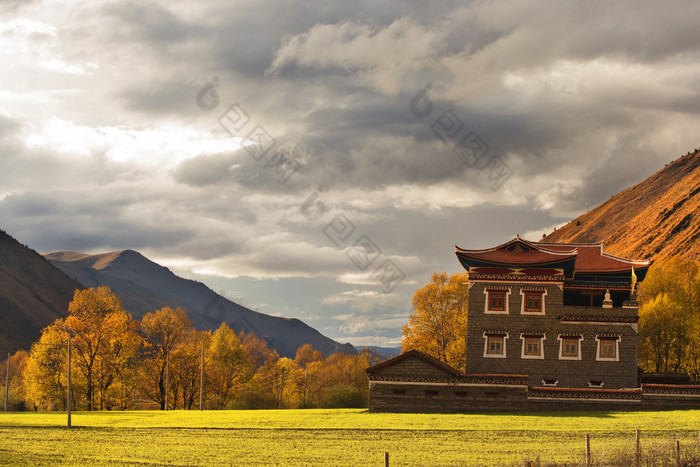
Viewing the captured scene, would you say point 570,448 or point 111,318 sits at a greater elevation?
point 111,318

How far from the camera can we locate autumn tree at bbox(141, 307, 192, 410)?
3389 inches

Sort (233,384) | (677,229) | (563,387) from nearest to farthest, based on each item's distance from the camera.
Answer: (563,387) < (233,384) < (677,229)

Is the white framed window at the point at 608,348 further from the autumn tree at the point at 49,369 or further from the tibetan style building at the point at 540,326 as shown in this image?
the autumn tree at the point at 49,369

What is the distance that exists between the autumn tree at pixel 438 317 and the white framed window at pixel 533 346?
1858 centimetres

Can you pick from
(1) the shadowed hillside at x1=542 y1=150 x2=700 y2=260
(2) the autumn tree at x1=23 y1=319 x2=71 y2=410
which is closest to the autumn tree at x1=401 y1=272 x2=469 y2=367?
(2) the autumn tree at x1=23 y1=319 x2=71 y2=410

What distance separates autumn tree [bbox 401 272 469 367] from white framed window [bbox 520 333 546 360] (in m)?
18.6

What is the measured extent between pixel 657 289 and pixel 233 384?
2163 inches

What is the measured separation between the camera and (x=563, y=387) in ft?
199

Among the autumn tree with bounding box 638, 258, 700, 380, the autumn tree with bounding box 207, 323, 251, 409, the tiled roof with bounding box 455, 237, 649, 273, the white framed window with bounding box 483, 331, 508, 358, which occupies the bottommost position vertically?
the autumn tree with bounding box 207, 323, 251, 409

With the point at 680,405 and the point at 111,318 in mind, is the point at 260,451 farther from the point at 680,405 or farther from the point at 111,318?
the point at 111,318

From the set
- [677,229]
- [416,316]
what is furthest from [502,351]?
[677,229]

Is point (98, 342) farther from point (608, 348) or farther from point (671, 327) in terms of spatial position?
point (671, 327)

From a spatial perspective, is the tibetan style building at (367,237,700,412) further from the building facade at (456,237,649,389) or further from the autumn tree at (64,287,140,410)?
the autumn tree at (64,287,140,410)

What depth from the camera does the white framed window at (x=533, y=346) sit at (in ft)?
202
